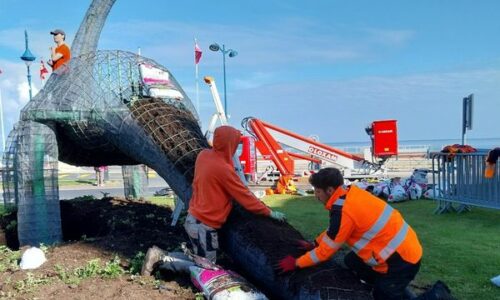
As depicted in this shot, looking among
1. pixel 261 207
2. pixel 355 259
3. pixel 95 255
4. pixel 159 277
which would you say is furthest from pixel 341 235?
pixel 95 255

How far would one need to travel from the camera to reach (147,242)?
614 cm

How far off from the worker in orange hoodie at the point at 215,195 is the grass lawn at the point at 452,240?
2058 millimetres

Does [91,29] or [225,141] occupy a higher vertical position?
[91,29]

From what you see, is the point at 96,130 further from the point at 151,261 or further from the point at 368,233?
the point at 368,233

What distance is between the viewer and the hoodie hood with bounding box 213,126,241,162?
16.2 feet

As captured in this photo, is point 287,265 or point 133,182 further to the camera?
point 133,182

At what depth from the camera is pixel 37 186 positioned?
23.3ft

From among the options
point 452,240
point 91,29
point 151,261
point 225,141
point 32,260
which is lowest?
point 452,240

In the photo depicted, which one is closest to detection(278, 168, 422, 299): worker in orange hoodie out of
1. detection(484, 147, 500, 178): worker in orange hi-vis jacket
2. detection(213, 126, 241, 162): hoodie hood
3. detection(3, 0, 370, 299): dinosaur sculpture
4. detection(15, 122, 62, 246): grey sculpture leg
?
detection(213, 126, 241, 162): hoodie hood

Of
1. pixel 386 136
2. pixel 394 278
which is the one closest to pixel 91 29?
pixel 394 278

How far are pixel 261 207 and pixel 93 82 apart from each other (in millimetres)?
3609

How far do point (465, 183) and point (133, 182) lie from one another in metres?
6.63

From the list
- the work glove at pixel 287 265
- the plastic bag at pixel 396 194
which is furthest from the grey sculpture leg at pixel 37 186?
the plastic bag at pixel 396 194

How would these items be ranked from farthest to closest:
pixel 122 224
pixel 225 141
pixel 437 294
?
pixel 122 224
pixel 225 141
pixel 437 294
